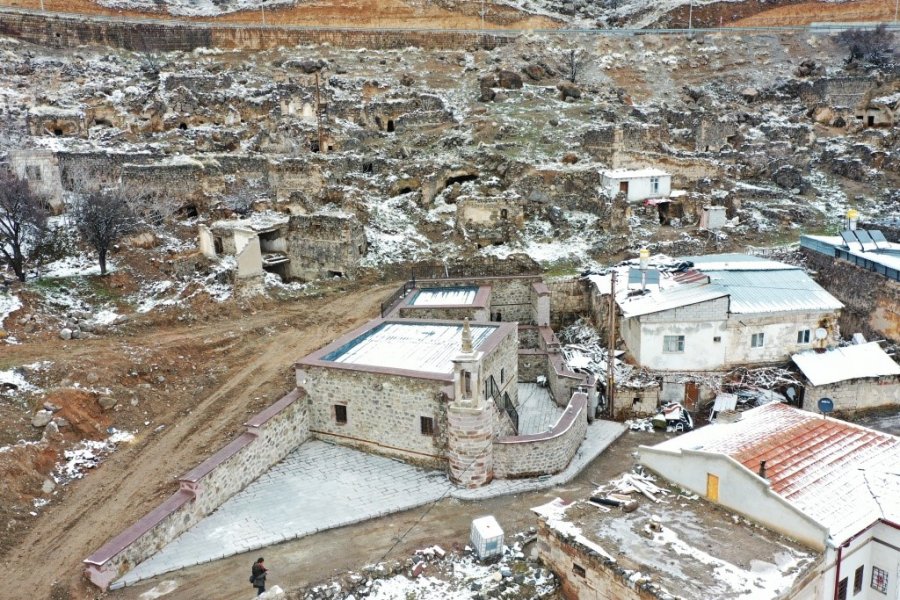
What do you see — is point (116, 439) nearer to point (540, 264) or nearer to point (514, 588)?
point (514, 588)

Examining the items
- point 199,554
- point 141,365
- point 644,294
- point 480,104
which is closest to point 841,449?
point 644,294

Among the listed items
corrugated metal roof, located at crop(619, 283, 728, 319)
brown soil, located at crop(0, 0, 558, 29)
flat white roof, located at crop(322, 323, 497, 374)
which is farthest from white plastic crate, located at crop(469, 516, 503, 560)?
brown soil, located at crop(0, 0, 558, 29)

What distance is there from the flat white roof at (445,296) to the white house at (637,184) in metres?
13.8

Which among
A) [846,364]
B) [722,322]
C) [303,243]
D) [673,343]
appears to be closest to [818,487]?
[673,343]

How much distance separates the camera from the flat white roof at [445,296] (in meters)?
22.7

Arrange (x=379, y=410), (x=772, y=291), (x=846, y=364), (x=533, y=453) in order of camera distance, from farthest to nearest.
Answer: (x=772, y=291) < (x=846, y=364) < (x=379, y=410) < (x=533, y=453)

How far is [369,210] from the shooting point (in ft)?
109

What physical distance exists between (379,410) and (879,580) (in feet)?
35.4

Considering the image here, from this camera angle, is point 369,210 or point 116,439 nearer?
point 116,439

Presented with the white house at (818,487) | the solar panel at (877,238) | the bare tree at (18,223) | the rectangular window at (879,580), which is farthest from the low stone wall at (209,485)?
the solar panel at (877,238)

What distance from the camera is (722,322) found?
21.5m

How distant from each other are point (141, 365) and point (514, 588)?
13.3 m

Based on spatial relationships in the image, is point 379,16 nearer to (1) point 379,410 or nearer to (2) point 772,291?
(2) point 772,291

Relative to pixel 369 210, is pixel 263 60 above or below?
above
